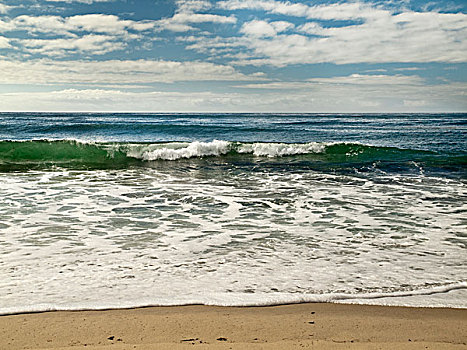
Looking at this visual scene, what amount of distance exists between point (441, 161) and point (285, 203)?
9.77 meters

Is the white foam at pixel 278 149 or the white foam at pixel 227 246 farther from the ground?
the white foam at pixel 278 149

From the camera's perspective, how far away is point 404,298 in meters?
3.23

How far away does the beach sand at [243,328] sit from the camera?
2.51 m

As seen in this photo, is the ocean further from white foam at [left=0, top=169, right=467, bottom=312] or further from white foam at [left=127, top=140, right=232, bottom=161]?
white foam at [left=127, top=140, right=232, bottom=161]

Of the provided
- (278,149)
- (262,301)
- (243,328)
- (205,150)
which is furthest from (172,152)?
(243,328)

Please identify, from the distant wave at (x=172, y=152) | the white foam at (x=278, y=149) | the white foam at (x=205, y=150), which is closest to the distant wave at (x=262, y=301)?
the distant wave at (x=172, y=152)

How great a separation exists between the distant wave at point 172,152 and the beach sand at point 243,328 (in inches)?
464

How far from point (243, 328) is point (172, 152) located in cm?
1373

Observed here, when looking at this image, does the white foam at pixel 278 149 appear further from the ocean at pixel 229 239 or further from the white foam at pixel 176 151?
the ocean at pixel 229 239

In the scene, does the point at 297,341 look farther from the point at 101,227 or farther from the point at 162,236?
the point at 101,227

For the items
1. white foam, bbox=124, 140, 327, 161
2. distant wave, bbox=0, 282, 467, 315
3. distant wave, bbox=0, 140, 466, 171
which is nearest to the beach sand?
distant wave, bbox=0, 282, 467, 315

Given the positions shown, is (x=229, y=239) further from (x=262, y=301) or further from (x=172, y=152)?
(x=172, y=152)

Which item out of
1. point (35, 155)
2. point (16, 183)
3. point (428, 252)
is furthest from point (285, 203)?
point (35, 155)

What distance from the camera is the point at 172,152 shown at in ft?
52.8
